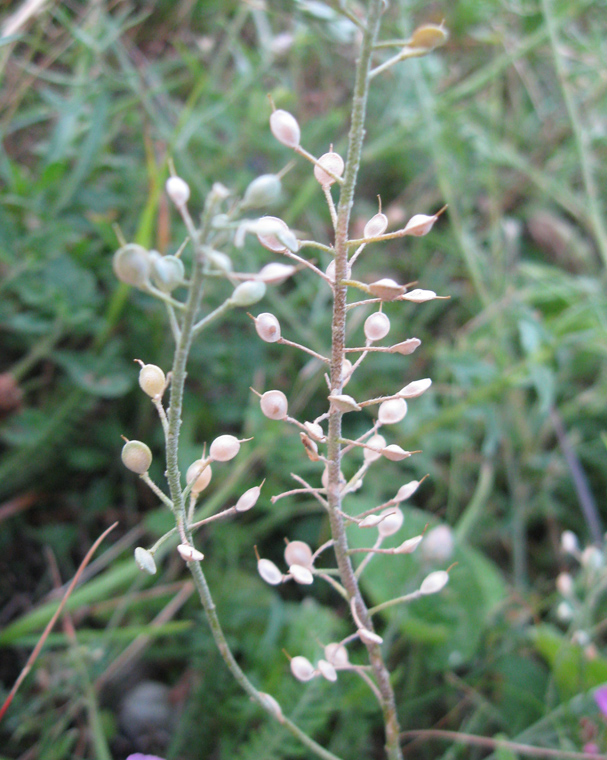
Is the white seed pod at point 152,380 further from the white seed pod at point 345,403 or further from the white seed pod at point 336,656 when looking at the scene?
the white seed pod at point 336,656

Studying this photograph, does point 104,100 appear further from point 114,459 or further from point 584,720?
point 584,720

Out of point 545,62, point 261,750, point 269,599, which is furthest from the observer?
point 545,62

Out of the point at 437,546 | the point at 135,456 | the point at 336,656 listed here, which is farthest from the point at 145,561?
A: the point at 437,546

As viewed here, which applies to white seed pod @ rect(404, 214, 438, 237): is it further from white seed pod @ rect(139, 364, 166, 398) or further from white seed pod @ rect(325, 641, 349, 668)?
white seed pod @ rect(325, 641, 349, 668)

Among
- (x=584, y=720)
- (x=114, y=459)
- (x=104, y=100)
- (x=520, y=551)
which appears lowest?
(x=520, y=551)

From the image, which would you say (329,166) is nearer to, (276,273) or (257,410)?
(276,273)

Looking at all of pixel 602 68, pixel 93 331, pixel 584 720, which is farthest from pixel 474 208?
pixel 584 720

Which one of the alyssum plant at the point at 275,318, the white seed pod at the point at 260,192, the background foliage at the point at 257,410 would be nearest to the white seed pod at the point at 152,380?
the alyssum plant at the point at 275,318

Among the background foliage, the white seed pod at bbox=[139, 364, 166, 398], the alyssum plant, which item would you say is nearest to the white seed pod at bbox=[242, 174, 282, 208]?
the alyssum plant
